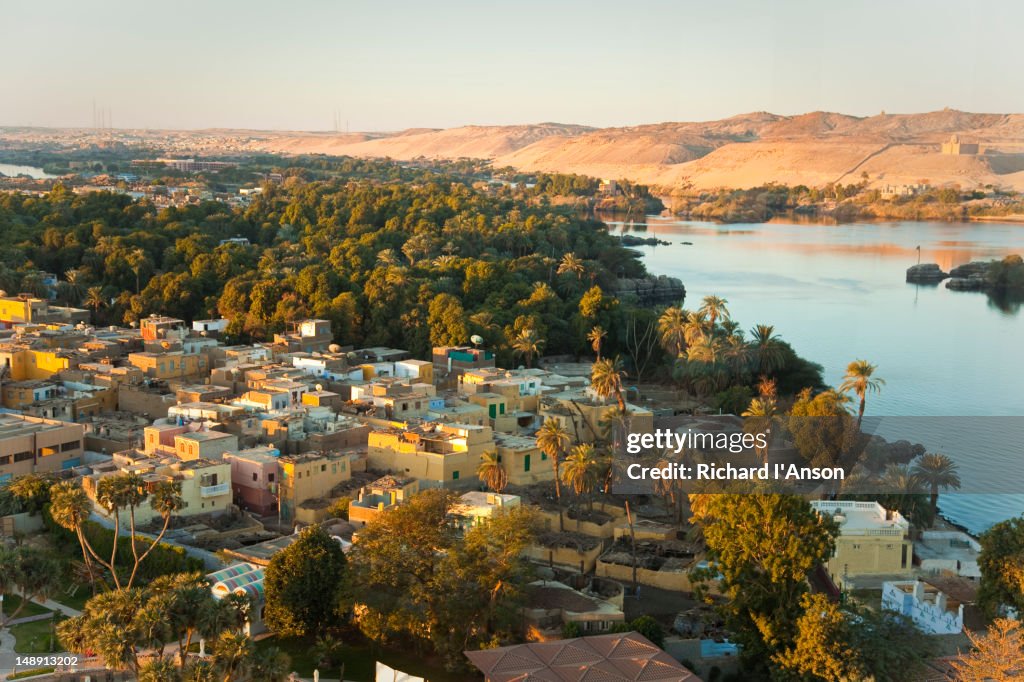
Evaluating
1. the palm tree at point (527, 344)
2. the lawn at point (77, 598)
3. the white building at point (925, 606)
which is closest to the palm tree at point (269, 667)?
the lawn at point (77, 598)

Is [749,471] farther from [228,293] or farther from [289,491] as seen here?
[228,293]

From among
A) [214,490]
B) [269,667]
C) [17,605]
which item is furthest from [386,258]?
[269,667]

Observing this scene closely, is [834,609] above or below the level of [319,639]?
above

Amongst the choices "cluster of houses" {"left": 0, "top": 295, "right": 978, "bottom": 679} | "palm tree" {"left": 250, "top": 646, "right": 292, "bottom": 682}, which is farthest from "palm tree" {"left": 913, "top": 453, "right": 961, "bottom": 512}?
"palm tree" {"left": 250, "top": 646, "right": 292, "bottom": 682}

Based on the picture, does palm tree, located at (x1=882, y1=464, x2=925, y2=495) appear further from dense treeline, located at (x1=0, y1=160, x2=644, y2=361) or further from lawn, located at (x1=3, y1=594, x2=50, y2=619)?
dense treeline, located at (x1=0, y1=160, x2=644, y2=361)

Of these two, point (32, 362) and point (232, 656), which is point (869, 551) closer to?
point (232, 656)

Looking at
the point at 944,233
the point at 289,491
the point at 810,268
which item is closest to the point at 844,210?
the point at 944,233
